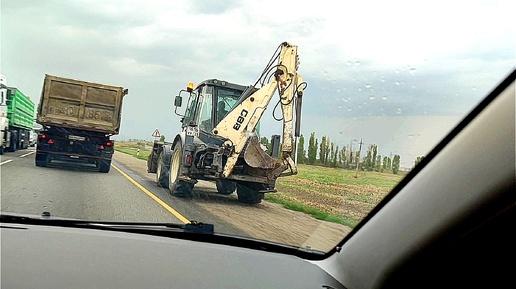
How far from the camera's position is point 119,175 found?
11812mm

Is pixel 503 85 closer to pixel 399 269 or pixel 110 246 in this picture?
pixel 399 269

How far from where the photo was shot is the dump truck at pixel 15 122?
2120 cm

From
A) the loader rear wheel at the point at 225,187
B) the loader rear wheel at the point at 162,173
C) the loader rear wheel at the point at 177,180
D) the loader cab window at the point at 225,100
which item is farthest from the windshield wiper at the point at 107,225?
the loader cab window at the point at 225,100

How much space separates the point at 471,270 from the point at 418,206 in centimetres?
36

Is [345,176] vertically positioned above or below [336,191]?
above

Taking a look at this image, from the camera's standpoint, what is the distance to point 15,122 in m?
24.2

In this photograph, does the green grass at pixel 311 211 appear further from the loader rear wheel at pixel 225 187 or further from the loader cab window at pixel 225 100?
the loader cab window at pixel 225 100

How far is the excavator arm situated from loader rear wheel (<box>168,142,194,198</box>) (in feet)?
2.31

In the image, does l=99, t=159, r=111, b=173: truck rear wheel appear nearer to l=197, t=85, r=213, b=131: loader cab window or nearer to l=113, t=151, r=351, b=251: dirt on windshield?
l=197, t=85, r=213, b=131: loader cab window

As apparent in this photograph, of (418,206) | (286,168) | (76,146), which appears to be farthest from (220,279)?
(76,146)

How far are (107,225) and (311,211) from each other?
81.8 inches

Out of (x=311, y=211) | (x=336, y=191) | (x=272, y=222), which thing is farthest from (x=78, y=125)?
(x=336, y=191)

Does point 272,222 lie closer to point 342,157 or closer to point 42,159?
point 342,157

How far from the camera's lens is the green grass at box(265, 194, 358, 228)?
13.1 feet
